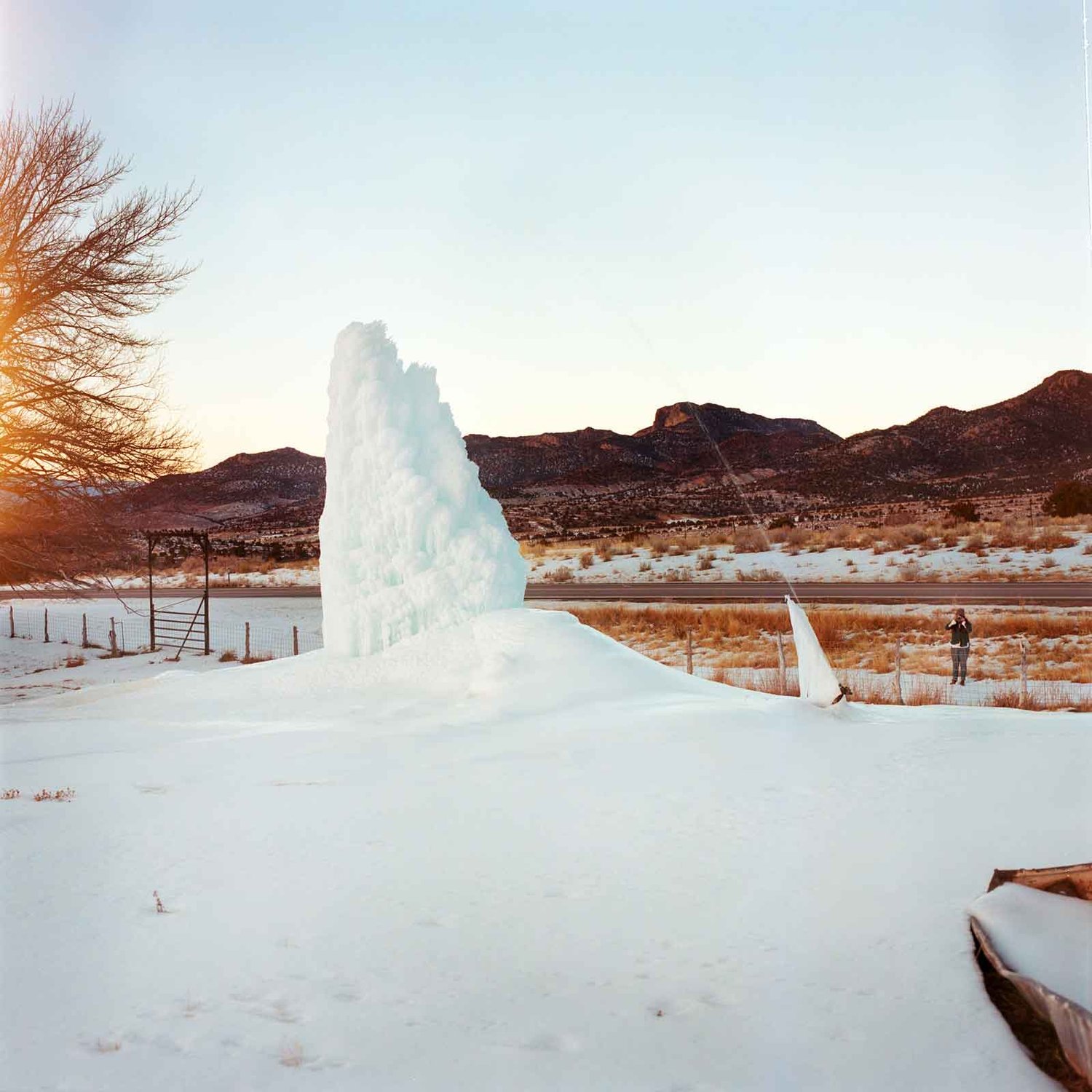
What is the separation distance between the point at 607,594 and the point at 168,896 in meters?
26.6

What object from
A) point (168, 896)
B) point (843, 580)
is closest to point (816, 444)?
point (843, 580)

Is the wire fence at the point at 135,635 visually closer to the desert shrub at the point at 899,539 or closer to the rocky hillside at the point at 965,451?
the desert shrub at the point at 899,539

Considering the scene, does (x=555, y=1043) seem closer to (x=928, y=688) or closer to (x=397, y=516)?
(x=397, y=516)

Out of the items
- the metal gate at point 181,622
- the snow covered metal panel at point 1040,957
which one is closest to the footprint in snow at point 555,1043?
the snow covered metal panel at point 1040,957

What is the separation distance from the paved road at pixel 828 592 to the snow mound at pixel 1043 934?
21473 millimetres

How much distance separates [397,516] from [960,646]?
30.6 ft

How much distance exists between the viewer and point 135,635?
3244 cm

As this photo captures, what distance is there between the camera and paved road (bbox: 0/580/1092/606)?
2581 cm

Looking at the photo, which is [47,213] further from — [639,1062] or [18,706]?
[639,1062]

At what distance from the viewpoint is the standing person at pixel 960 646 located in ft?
53.5

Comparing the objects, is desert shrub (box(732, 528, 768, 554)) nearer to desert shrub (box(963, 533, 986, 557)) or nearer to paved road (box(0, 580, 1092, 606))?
paved road (box(0, 580, 1092, 606))

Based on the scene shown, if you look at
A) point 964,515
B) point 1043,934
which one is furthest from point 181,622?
point 964,515

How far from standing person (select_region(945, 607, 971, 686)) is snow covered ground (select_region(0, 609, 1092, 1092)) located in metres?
6.65

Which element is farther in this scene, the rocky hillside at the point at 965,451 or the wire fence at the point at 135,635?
the rocky hillside at the point at 965,451
